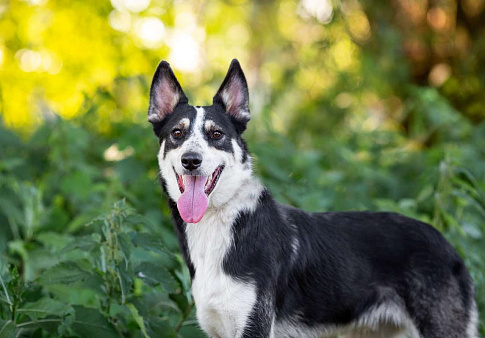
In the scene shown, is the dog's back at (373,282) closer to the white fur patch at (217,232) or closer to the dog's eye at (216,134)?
the white fur patch at (217,232)

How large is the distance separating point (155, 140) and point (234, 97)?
11.7 ft

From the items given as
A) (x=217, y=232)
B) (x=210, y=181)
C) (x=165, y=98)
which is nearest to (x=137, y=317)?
(x=217, y=232)

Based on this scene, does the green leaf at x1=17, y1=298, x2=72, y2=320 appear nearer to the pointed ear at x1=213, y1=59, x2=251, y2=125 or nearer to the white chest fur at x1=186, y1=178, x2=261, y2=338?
the white chest fur at x1=186, y1=178, x2=261, y2=338

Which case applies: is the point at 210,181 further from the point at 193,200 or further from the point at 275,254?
the point at 275,254

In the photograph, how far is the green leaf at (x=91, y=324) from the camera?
163 inches

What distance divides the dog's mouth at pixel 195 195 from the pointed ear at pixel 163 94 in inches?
25.1

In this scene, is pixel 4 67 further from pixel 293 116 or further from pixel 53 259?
pixel 53 259

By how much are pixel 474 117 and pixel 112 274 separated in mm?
10014

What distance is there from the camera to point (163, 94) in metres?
4.22

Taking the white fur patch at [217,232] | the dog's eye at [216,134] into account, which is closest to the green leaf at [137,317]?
the white fur patch at [217,232]

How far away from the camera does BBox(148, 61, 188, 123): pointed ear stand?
4.16 metres

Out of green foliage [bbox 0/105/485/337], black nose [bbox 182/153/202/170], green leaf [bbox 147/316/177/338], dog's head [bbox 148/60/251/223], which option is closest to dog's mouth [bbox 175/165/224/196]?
dog's head [bbox 148/60/251/223]

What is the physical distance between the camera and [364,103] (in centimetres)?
1207

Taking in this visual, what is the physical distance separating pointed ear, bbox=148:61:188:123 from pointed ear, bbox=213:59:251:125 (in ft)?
0.88
